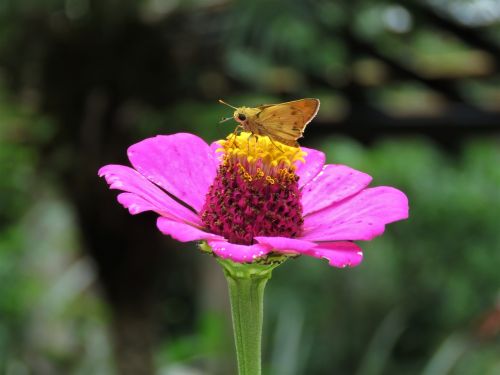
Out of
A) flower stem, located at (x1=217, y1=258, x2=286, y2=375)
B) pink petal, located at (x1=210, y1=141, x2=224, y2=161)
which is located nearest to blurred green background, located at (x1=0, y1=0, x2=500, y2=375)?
pink petal, located at (x1=210, y1=141, x2=224, y2=161)

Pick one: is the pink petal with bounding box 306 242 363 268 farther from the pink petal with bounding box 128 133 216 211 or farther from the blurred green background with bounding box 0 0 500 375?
the blurred green background with bounding box 0 0 500 375

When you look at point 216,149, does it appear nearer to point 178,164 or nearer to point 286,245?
point 178,164

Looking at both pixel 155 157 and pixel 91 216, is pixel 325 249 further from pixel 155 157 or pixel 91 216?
pixel 91 216

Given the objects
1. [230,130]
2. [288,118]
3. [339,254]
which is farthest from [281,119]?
[230,130]

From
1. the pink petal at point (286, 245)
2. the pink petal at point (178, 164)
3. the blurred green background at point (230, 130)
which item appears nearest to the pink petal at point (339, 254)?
the pink petal at point (286, 245)

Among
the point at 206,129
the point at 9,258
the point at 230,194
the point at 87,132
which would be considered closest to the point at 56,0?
the point at 87,132

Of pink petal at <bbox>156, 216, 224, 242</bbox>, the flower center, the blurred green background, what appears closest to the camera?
pink petal at <bbox>156, 216, 224, 242</bbox>
